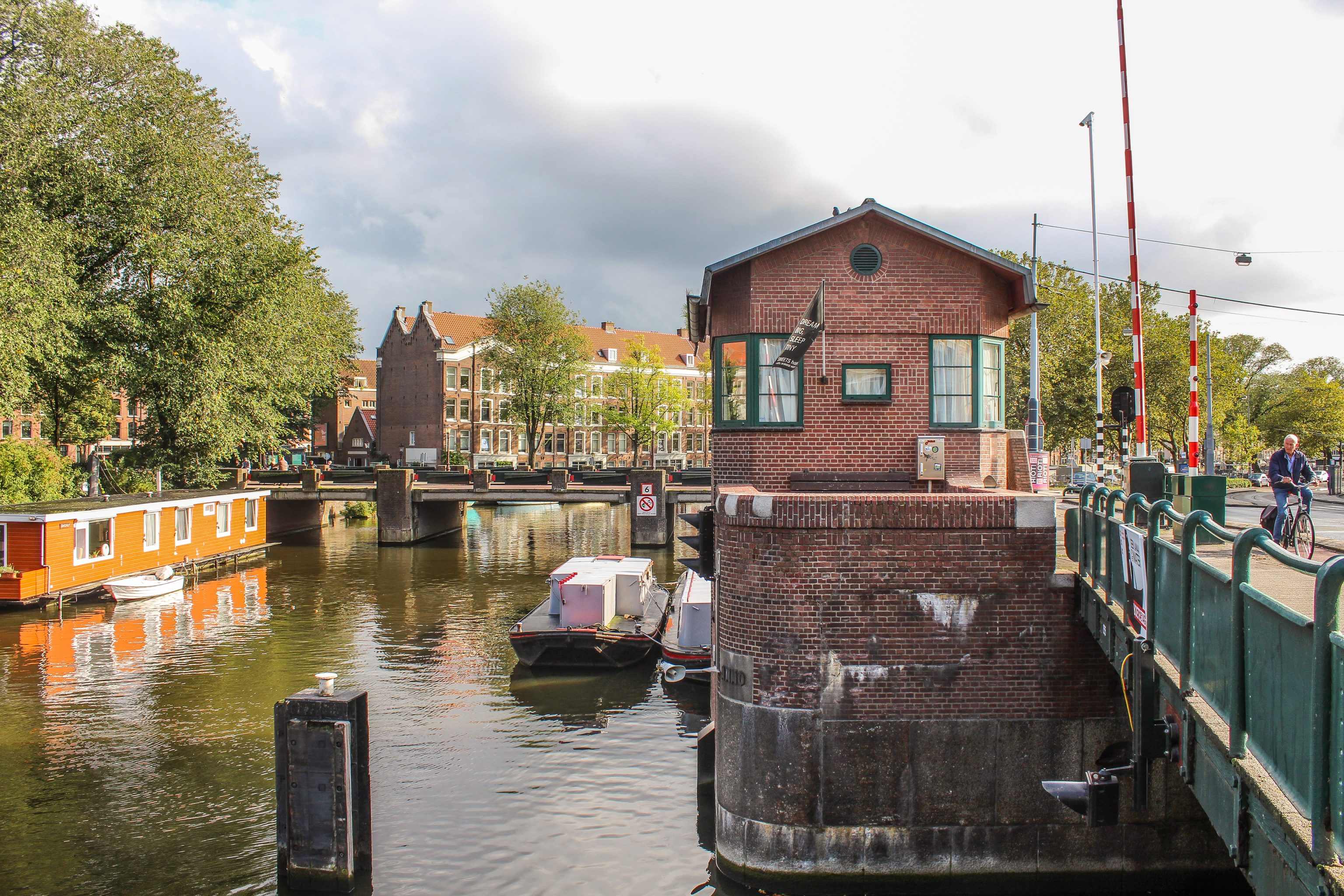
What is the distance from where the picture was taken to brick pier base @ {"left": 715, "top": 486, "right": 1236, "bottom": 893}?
35.4ft

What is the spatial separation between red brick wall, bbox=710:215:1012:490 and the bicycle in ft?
16.1

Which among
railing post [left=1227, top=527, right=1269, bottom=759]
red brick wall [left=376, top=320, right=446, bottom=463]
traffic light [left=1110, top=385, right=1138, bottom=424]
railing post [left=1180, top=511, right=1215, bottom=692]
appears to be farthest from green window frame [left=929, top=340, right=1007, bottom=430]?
red brick wall [left=376, top=320, right=446, bottom=463]

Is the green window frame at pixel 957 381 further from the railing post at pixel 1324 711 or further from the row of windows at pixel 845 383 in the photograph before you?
the railing post at pixel 1324 711

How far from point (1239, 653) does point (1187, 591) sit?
1.27 m

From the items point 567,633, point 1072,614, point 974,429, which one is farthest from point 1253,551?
point 567,633

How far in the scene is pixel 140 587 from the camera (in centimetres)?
3131

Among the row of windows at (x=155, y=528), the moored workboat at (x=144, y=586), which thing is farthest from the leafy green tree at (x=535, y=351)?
the moored workboat at (x=144, y=586)

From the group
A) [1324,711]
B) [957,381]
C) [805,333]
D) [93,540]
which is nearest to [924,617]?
[805,333]

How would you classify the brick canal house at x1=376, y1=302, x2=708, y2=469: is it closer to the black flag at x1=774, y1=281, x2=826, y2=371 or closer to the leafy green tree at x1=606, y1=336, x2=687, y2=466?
the leafy green tree at x1=606, y1=336, x2=687, y2=466

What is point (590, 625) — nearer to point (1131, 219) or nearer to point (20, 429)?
point (1131, 219)

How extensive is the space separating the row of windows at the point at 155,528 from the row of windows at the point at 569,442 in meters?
37.2

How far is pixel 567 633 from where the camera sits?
22.7 metres

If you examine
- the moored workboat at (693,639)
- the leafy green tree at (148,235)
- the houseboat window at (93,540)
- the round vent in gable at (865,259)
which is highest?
the leafy green tree at (148,235)

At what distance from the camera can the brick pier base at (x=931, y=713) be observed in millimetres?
10781
